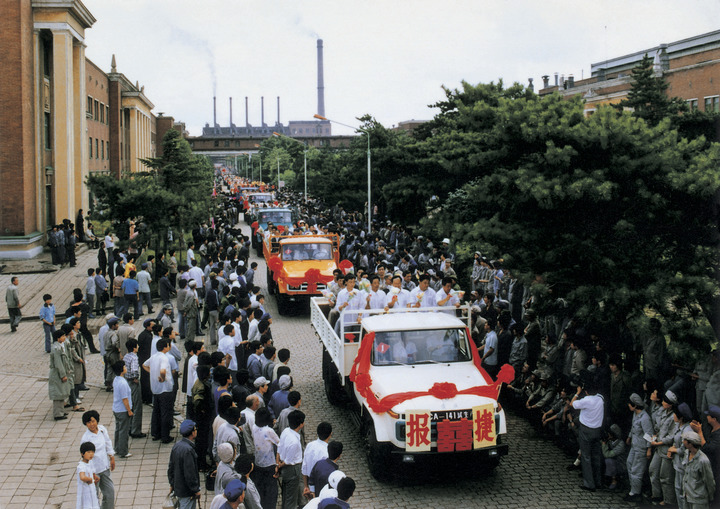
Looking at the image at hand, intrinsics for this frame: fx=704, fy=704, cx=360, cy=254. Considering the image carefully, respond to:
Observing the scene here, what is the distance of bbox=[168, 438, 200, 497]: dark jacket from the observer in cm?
806

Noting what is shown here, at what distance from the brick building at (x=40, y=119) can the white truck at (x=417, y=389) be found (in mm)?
20827

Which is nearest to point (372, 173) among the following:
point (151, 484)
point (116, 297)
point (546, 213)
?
point (116, 297)

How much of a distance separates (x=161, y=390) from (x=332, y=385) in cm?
317

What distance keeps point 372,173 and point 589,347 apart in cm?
2367

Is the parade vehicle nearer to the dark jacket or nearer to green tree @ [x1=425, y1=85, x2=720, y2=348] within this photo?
green tree @ [x1=425, y1=85, x2=720, y2=348]

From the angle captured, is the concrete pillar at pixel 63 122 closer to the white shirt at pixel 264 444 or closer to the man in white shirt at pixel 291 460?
the white shirt at pixel 264 444

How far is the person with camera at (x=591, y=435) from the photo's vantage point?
Answer: 31.8 feet

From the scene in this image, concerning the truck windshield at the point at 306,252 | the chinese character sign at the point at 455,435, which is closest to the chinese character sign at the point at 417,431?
the chinese character sign at the point at 455,435

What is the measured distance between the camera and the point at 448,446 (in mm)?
9266

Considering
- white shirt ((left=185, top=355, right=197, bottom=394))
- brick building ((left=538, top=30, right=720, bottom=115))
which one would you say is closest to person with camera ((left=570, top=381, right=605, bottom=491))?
white shirt ((left=185, top=355, right=197, bottom=394))

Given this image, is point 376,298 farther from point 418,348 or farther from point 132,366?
point 132,366

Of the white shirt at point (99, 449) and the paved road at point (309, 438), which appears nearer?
the white shirt at point (99, 449)

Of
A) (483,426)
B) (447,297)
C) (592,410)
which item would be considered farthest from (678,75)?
(483,426)

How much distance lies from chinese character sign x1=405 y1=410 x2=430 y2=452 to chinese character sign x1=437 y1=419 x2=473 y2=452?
170 millimetres
